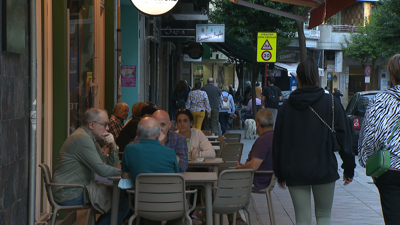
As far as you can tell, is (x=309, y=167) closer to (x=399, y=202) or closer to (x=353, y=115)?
(x=399, y=202)

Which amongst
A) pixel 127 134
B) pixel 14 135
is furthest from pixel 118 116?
pixel 14 135

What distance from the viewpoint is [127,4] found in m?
11.7

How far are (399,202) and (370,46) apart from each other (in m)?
37.3

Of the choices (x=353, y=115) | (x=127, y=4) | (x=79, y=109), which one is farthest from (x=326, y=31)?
(x=79, y=109)

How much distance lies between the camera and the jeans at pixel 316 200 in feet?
13.1

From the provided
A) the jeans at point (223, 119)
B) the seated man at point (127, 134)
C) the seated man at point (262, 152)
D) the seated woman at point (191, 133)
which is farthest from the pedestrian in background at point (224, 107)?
the seated man at point (262, 152)

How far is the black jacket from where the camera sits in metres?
3.94

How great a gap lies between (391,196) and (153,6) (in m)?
4.85

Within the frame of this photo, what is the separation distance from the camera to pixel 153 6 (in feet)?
25.1

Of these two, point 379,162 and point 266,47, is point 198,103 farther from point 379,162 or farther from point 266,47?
point 379,162

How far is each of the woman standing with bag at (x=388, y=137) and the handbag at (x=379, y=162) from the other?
39 millimetres

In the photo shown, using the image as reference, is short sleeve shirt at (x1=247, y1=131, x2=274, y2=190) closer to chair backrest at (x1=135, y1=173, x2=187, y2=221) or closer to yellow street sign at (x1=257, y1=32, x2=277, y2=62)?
chair backrest at (x1=135, y1=173, x2=187, y2=221)

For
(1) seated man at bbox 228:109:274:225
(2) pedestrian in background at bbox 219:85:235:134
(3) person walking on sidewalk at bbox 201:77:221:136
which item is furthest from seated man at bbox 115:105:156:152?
(2) pedestrian in background at bbox 219:85:235:134

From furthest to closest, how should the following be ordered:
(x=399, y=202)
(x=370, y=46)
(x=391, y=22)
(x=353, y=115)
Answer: (x=370, y=46) < (x=391, y=22) < (x=353, y=115) < (x=399, y=202)
